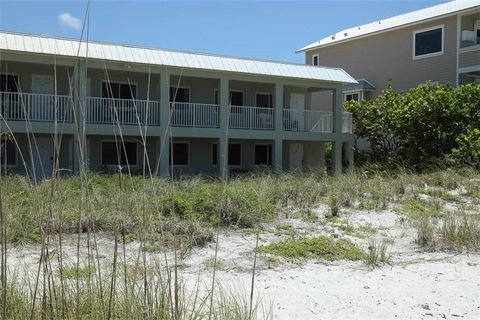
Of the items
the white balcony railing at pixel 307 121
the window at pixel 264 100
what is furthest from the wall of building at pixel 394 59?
the window at pixel 264 100

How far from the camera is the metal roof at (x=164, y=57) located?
58.6 ft

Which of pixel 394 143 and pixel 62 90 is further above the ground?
pixel 62 90

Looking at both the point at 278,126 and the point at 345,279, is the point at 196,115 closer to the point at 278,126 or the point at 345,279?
the point at 278,126

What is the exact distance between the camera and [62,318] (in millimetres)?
3186

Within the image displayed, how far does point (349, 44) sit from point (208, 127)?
50.8ft

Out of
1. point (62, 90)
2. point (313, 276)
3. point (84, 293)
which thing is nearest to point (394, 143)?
point (62, 90)

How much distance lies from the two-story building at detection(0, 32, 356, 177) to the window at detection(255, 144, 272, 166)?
2.1 inches

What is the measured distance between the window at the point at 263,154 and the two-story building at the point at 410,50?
757 cm

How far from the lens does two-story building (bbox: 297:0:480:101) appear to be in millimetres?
26828

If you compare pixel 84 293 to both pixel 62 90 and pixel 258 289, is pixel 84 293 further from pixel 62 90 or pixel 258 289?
pixel 62 90

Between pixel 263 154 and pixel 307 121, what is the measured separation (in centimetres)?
336

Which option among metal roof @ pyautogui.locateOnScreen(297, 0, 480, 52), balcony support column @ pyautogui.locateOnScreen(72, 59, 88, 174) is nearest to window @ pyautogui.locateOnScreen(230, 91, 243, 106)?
A: metal roof @ pyautogui.locateOnScreen(297, 0, 480, 52)

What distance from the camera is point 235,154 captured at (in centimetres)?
2642

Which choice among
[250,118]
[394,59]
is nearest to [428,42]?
[394,59]
